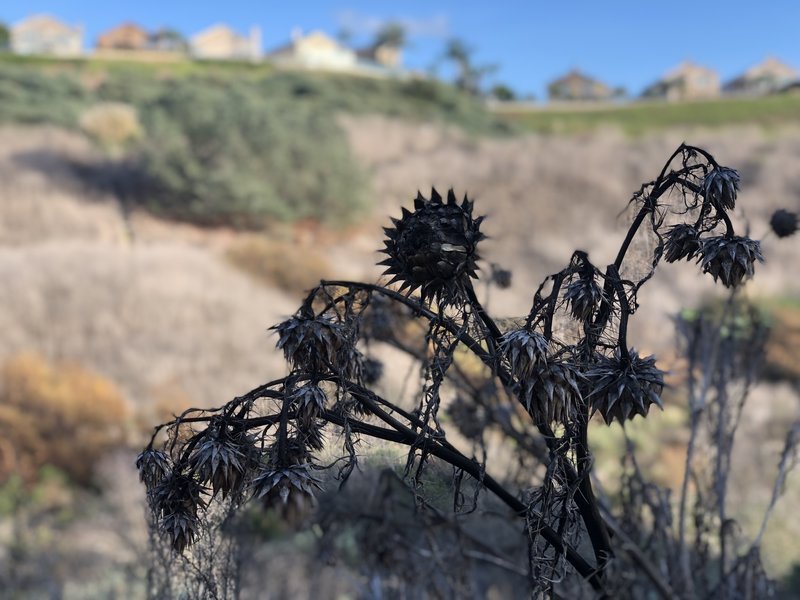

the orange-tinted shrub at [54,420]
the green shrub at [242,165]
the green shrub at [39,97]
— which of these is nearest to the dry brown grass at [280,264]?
the green shrub at [242,165]

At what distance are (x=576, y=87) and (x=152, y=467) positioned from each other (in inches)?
2618

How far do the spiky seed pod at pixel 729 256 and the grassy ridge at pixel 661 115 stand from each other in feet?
104

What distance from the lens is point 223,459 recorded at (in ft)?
2.60

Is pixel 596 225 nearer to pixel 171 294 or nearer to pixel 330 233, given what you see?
pixel 330 233

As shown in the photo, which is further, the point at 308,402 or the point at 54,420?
the point at 54,420

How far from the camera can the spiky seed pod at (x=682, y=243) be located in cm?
88

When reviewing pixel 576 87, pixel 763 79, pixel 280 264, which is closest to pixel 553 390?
pixel 280 264

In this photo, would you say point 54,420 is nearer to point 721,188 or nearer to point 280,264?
point 280,264

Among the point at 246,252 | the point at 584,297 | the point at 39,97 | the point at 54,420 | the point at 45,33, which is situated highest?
the point at 45,33

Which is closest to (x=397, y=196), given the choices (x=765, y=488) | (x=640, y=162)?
(x=640, y=162)

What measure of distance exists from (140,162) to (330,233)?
4.17 meters

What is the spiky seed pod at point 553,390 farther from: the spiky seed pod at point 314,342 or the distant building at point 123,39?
the distant building at point 123,39

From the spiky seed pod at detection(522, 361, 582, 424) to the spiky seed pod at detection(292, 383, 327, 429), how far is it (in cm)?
21

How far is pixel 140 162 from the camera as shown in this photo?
15977 millimetres
